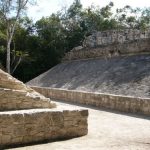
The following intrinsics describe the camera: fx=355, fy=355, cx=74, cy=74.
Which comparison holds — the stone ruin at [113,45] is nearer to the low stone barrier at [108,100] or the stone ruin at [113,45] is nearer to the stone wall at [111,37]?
the stone wall at [111,37]

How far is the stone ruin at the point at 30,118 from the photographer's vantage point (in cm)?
792

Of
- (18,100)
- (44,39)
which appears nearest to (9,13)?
(44,39)

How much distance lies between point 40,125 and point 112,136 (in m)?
1.83

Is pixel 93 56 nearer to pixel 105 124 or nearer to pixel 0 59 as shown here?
pixel 0 59

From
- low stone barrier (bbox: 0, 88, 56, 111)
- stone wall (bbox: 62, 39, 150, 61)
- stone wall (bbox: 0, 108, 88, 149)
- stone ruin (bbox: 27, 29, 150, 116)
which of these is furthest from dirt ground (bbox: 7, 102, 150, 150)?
stone wall (bbox: 62, 39, 150, 61)

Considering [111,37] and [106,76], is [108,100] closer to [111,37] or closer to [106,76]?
[106,76]

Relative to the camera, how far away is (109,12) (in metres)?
39.6

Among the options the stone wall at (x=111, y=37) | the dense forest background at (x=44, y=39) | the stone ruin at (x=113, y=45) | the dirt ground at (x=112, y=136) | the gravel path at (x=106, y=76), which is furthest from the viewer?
the dense forest background at (x=44, y=39)

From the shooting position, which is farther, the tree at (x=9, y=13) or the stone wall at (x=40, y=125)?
the tree at (x=9, y=13)

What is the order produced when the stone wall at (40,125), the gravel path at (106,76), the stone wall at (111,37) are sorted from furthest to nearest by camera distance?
the stone wall at (111,37)
the gravel path at (106,76)
the stone wall at (40,125)

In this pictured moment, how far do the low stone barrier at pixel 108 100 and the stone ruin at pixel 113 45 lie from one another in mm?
4869

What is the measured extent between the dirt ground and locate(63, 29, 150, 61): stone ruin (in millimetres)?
9295

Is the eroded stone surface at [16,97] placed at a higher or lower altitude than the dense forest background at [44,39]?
lower

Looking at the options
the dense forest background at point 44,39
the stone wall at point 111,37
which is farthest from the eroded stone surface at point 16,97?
the dense forest background at point 44,39
